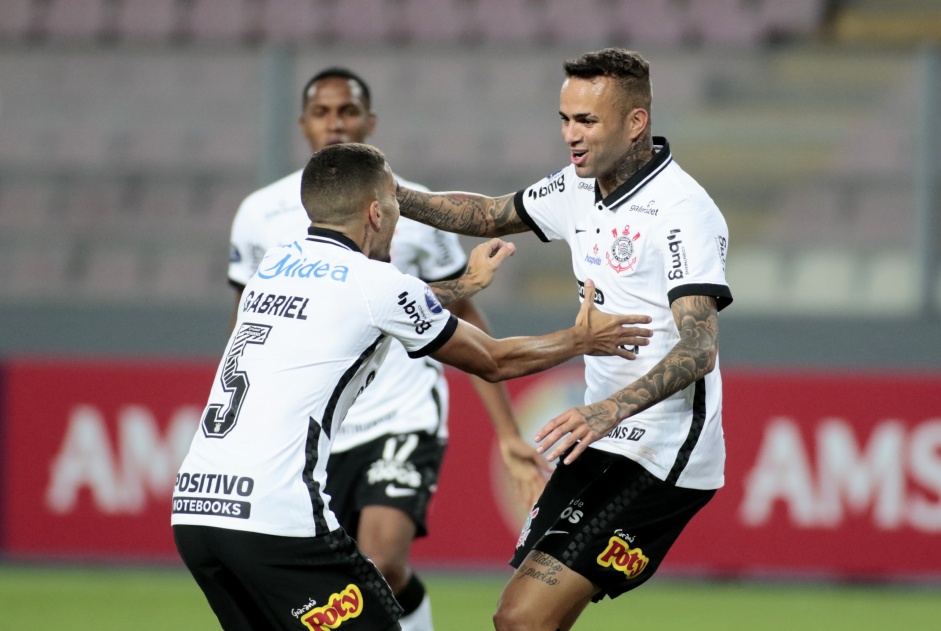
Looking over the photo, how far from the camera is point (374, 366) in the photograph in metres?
4.14

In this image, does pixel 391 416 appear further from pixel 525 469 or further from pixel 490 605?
pixel 490 605

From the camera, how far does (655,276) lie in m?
4.43

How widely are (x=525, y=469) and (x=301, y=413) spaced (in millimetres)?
1685

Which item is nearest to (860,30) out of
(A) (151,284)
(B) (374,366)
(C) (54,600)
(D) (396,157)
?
(D) (396,157)

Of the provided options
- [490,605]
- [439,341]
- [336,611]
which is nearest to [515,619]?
[336,611]

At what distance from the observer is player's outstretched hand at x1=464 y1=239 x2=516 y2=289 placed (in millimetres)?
4461

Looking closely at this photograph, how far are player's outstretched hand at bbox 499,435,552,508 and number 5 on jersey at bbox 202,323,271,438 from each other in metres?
1.67

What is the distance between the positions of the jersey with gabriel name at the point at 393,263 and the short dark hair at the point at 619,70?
4.89ft

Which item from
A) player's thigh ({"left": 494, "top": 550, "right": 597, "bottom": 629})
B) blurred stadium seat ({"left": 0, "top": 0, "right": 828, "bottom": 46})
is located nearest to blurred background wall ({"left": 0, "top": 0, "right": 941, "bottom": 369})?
blurred stadium seat ({"left": 0, "top": 0, "right": 828, "bottom": 46})

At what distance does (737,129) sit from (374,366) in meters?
6.09

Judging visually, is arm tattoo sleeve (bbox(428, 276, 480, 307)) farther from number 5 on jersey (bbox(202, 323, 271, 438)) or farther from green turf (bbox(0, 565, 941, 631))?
green turf (bbox(0, 565, 941, 631))

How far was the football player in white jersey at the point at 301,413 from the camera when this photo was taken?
12.5 ft

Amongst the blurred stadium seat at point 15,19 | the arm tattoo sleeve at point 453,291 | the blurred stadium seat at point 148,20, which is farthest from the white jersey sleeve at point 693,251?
the blurred stadium seat at point 15,19

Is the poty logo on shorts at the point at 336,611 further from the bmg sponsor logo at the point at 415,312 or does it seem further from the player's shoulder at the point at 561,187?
the player's shoulder at the point at 561,187
